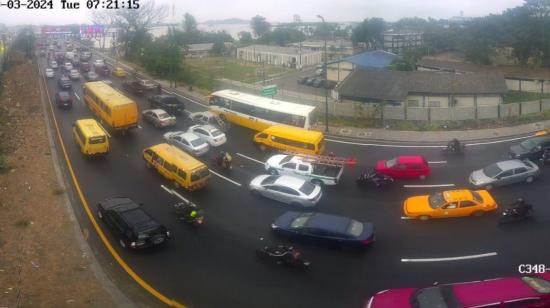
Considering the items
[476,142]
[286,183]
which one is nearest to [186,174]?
[286,183]

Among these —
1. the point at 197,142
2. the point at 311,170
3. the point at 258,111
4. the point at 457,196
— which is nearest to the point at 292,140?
the point at 311,170

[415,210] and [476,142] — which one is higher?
[476,142]

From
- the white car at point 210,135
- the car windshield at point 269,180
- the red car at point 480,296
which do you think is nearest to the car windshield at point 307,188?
the car windshield at point 269,180

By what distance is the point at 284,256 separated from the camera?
42.4 feet

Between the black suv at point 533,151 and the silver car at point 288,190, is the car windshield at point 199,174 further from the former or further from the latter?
the black suv at point 533,151

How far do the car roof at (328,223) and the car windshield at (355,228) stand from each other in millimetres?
123

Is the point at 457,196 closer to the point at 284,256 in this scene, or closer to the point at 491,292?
the point at 491,292

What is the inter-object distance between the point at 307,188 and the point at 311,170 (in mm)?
1985

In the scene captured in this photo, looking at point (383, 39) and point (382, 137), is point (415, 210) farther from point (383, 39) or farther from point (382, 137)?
point (383, 39)

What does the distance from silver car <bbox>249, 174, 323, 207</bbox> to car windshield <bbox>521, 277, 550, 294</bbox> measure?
8194 mm

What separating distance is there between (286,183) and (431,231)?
5.81 m

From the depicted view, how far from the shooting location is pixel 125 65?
59.2 m

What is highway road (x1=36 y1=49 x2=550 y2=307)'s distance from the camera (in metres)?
12.2

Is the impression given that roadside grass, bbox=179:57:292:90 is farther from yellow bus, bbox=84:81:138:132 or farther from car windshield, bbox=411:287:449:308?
car windshield, bbox=411:287:449:308
